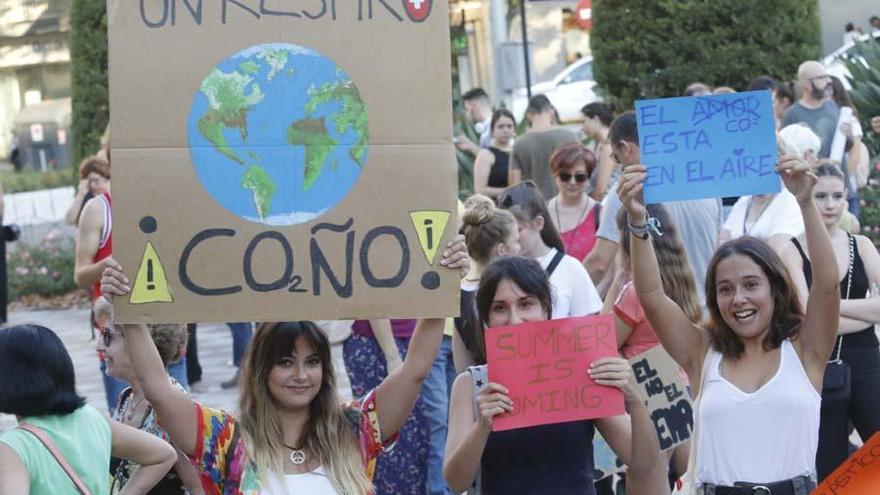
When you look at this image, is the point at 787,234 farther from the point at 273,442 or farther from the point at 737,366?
the point at 273,442

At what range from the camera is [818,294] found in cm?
455

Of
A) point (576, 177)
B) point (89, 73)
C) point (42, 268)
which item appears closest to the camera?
point (576, 177)

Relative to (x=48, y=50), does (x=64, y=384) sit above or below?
below

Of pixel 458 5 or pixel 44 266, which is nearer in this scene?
pixel 44 266

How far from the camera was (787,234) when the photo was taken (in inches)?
268

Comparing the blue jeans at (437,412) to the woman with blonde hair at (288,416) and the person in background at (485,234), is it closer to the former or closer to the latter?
the person in background at (485,234)

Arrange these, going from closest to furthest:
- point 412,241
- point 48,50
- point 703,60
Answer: point 412,241 < point 703,60 < point 48,50

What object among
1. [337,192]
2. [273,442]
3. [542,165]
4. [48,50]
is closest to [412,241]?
[337,192]

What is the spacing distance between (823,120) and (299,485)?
8.29 m

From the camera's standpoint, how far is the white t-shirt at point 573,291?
6504 millimetres

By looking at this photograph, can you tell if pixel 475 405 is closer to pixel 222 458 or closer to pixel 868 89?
pixel 222 458

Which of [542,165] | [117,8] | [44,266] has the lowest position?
[44,266]

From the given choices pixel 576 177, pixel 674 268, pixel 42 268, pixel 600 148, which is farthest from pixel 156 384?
pixel 42 268

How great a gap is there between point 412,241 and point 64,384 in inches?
39.7
